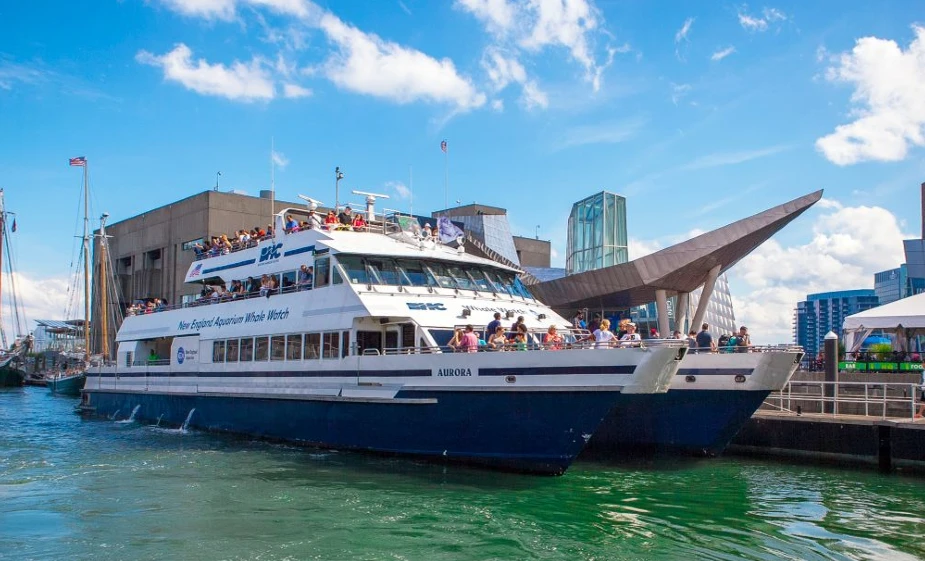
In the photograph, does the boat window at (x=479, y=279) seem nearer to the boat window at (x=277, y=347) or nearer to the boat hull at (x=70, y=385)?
the boat window at (x=277, y=347)

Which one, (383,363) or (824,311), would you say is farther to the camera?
(824,311)

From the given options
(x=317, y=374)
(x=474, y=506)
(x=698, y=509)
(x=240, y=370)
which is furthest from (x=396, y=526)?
(x=240, y=370)

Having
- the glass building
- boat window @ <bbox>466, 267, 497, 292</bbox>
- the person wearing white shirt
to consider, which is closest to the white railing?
the person wearing white shirt

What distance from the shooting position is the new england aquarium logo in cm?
2155

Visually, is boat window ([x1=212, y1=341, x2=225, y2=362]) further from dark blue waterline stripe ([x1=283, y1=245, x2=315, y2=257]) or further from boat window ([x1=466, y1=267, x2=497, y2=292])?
boat window ([x1=466, y1=267, x2=497, y2=292])

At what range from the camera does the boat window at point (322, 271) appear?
62.1ft

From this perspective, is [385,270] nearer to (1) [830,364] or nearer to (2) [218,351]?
(2) [218,351]

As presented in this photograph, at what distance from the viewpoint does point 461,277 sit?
19641mm

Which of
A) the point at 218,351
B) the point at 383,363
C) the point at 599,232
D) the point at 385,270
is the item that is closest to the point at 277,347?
the point at 218,351

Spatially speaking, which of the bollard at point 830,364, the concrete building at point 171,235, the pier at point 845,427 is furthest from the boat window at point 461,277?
the concrete building at point 171,235

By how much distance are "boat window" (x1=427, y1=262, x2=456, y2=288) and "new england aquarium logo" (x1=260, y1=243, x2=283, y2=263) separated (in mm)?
4676

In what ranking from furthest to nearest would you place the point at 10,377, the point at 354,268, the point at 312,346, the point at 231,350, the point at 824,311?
the point at 824,311 → the point at 10,377 → the point at 231,350 → the point at 312,346 → the point at 354,268

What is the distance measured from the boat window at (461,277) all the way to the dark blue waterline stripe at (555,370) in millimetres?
4677

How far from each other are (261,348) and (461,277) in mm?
5709
